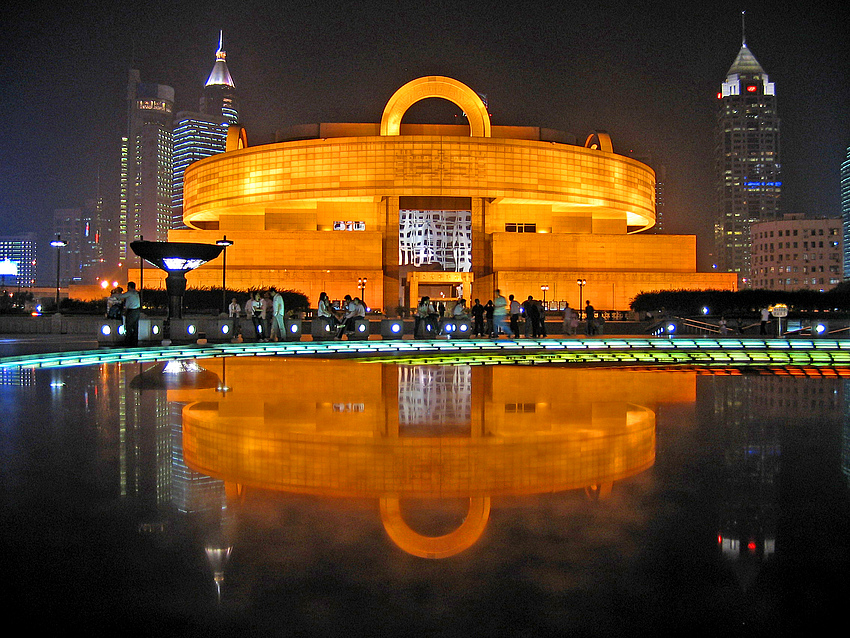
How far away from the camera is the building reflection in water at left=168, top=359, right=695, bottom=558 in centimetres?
429

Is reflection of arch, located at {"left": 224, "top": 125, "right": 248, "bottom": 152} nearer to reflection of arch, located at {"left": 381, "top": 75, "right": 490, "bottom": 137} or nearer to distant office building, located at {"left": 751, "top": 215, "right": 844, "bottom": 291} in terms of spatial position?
reflection of arch, located at {"left": 381, "top": 75, "right": 490, "bottom": 137}

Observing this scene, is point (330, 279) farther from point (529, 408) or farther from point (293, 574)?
point (293, 574)

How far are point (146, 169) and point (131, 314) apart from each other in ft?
586

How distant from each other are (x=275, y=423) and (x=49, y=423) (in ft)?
6.80

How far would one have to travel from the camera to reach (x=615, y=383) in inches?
398

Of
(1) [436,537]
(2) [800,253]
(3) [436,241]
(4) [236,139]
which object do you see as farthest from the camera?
(2) [800,253]

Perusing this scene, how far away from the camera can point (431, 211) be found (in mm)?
57219

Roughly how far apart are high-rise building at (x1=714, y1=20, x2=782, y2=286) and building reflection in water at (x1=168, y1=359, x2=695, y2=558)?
17535cm

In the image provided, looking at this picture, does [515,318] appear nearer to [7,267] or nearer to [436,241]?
[7,267]

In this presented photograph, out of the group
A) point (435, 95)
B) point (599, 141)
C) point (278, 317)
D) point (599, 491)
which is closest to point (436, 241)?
point (435, 95)

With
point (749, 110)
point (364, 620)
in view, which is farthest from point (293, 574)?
point (749, 110)

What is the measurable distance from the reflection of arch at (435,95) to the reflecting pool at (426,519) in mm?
47316

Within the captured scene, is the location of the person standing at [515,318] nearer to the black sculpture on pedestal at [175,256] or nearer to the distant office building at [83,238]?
the black sculpture on pedestal at [175,256]

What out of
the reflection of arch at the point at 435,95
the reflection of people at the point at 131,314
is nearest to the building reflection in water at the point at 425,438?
the reflection of people at the point at 131,314
